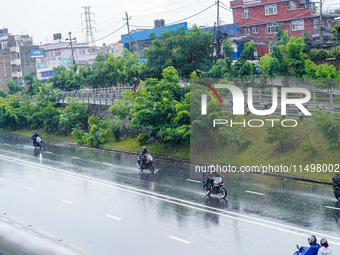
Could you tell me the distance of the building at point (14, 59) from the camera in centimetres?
8669

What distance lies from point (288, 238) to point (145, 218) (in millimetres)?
5366

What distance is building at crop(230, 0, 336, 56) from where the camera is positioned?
169 ft

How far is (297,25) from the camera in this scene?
52.3 m

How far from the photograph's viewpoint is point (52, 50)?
90438 mm

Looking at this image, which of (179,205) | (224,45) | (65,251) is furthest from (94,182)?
(65,251)

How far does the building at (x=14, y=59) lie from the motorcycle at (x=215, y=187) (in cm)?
7396

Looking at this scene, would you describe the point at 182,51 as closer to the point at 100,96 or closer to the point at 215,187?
the point at 100,96

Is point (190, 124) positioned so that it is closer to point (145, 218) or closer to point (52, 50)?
point (145, 218)

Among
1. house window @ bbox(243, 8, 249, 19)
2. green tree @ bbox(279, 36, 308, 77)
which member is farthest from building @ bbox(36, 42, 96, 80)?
green tree @ bbox(279, 36, 308, 77)

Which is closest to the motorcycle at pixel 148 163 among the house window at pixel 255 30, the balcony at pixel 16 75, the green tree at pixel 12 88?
the house window at pixel 255 30

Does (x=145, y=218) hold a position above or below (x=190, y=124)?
below

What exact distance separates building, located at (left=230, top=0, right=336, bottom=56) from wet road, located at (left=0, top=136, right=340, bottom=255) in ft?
104

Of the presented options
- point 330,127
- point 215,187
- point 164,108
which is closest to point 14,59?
point 164,108

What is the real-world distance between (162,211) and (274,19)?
41.0 meters
